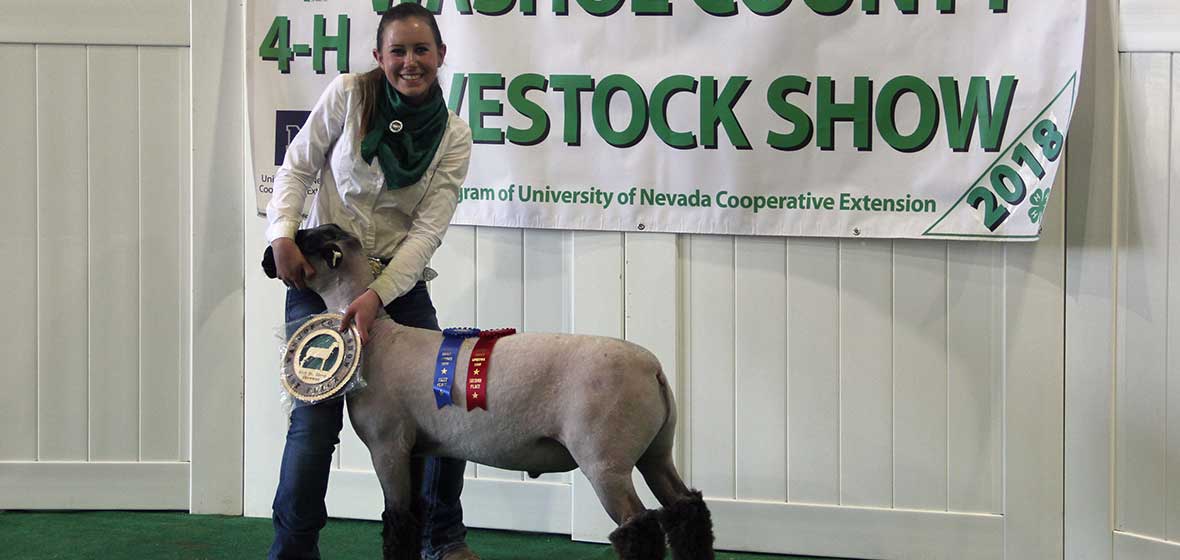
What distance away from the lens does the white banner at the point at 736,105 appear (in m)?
3.21

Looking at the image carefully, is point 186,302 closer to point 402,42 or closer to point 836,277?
point 402,42

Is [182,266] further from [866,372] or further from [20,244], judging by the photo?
[866,372]

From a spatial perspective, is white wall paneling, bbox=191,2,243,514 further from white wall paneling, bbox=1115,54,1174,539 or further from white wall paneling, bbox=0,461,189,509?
white wall paneling, bbox=1115,54,1174,539

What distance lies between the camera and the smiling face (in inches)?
104

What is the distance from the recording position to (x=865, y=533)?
3.42 m

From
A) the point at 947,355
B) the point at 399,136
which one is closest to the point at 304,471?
the point at 399,136

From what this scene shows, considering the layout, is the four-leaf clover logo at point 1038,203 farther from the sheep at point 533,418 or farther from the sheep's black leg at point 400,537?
the sheep's black leg at point 400,537

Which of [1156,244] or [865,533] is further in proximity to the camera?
[865,533]

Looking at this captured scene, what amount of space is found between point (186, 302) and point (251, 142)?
1.91ft

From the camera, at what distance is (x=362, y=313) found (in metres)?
2.60

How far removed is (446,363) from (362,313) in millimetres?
228

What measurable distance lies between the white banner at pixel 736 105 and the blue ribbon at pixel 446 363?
997 millimetres

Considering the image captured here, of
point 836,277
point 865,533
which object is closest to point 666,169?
point 836,277

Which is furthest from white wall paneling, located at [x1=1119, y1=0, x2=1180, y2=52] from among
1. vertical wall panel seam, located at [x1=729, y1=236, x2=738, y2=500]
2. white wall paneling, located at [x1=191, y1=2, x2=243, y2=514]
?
white wall paneling, located at [x1=191, y1=2, x2=243, y2=514]
